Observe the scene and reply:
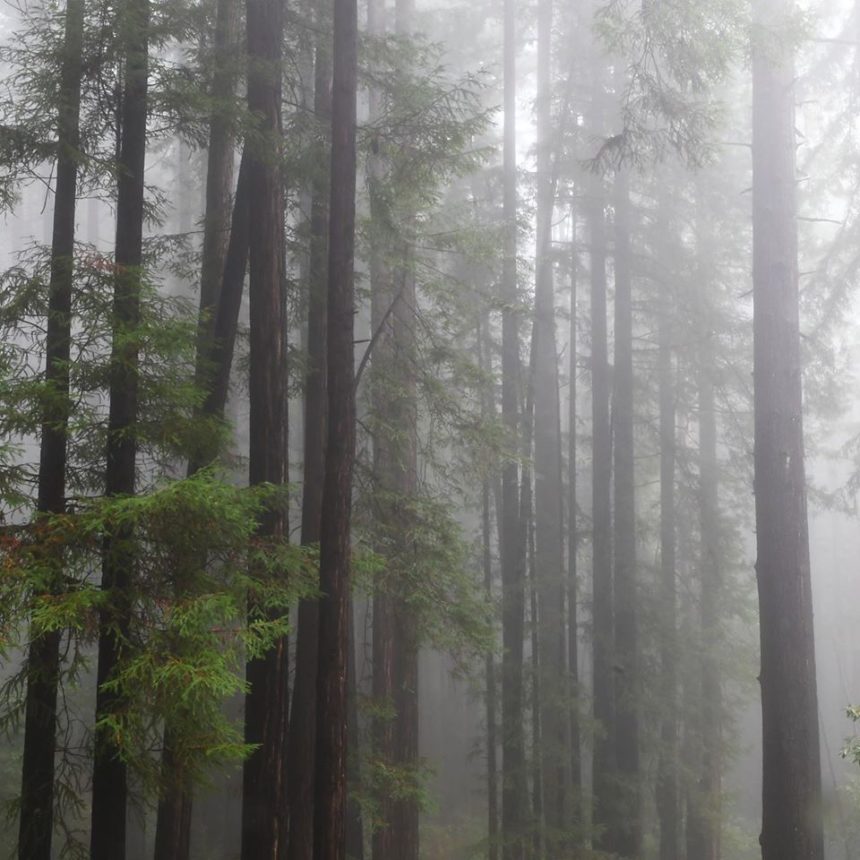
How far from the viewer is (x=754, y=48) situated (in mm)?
8461

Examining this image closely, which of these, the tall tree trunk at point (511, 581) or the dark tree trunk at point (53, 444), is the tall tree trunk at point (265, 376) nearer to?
the dark tree trunk at point (53, 444)

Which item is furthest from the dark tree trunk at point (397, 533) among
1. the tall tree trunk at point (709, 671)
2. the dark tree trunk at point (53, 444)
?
the tall tree trunk at point (709, 671)

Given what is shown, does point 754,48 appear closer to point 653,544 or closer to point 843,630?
point 653,544

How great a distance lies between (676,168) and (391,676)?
12.4m

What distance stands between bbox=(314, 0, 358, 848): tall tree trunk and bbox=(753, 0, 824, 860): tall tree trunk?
4.13m

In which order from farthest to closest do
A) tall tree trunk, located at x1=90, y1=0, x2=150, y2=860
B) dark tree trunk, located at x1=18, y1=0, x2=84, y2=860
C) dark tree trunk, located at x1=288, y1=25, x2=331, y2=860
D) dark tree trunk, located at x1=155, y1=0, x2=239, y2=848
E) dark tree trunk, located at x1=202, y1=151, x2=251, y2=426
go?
dark tree trunk, located at x1=288, y1=25, x2=331, y2=860, dark tree trunk, located at x1=202, y1=151, x2=251, y2=426, dark tree trunk, located at x1=155, y1=0, x2=239, y2=848, dark tree trunk, located at x1=18, y1=0, x2=84, y2=860, tall tree trunk, located at x1=90, y1=0, x2=150, y2=860

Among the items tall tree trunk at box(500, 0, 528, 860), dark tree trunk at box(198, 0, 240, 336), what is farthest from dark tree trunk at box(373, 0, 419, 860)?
dark tree trunk at box(198, 0, 240, 336)

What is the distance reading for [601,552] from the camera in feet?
48.2

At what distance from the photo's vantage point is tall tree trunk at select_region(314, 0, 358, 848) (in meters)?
6.49

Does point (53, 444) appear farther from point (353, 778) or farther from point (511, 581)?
point (511, 581)

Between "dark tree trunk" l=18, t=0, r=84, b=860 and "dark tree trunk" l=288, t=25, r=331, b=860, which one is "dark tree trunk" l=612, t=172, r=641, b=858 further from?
"dark tree trunk" l=18, t=0, r=84, b=860

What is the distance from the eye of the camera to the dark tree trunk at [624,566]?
13625mm

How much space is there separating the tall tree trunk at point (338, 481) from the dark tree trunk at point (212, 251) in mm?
1078

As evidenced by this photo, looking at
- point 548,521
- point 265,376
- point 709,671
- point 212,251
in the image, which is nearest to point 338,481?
point 265,376
